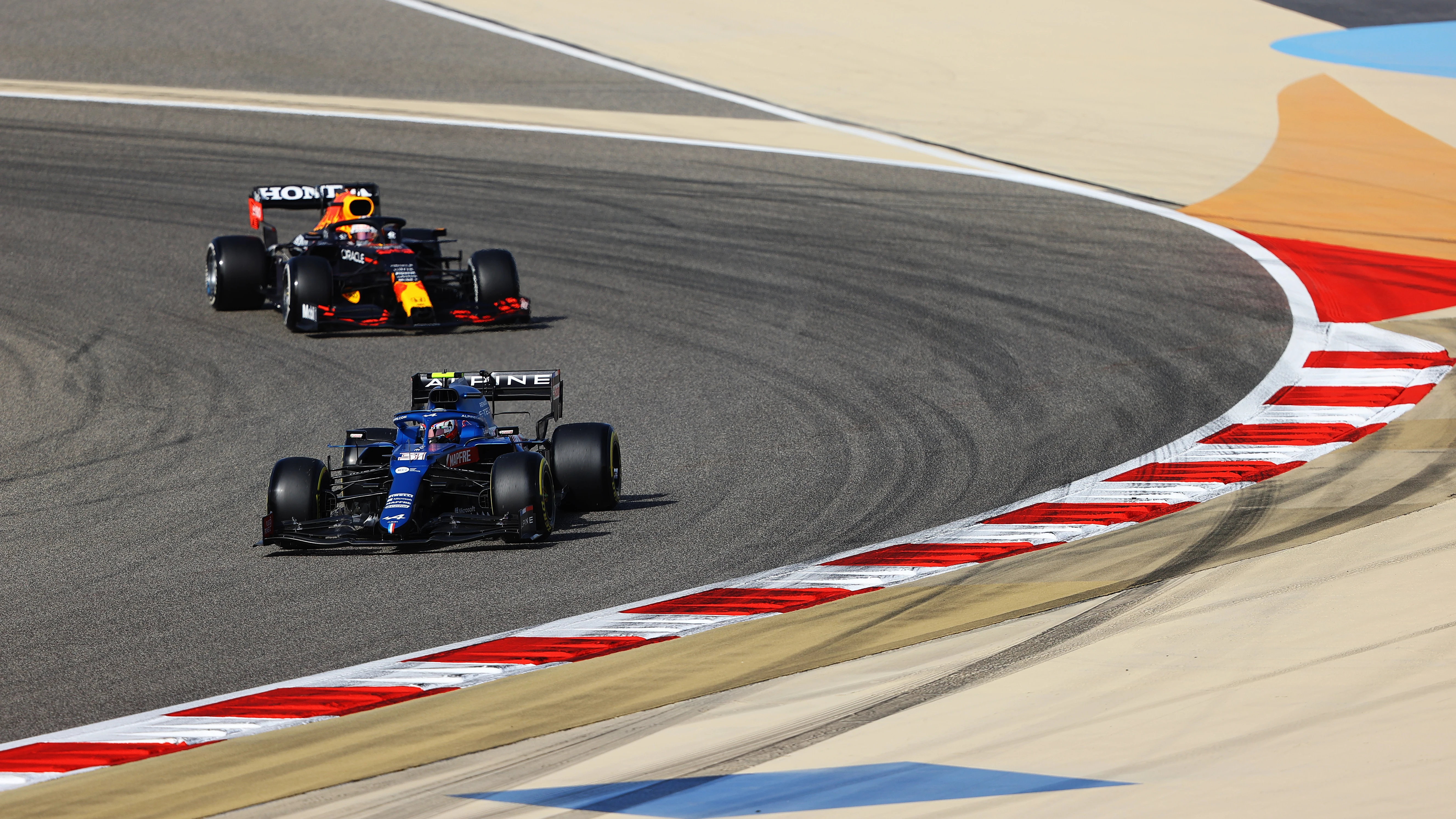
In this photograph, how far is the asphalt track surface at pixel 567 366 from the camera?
9.13 meters

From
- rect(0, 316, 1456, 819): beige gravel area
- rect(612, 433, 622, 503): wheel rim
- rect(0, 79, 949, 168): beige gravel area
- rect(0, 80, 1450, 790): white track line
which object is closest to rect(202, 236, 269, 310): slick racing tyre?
rect(612, 433, 622, 503): wheel rim

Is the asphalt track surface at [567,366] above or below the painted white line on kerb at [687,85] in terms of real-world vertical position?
below

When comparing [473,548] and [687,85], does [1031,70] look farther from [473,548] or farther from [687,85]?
[473,548]

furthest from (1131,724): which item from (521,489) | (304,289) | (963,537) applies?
(304,289)

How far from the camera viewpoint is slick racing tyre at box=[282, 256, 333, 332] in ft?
55.2

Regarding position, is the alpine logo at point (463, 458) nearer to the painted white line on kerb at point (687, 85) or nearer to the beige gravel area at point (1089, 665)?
the beige gravel area at point (1089, 665)

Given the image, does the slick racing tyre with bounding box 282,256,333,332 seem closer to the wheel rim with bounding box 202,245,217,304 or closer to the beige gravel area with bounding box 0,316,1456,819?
the wheel rim with bounding box 202,245,217,304

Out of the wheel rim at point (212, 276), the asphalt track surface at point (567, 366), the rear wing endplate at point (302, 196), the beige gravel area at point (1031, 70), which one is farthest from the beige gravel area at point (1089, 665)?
the beige gravel area at point (1031, 70)

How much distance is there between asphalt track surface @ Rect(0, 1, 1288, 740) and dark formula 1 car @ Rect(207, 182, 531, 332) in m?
0.27

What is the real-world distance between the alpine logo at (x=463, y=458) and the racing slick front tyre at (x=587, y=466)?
0.61 meters

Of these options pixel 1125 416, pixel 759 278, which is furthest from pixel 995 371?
pixel 759 278

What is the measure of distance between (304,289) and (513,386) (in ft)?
19.9

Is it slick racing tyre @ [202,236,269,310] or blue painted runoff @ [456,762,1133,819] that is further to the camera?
slick racing tyre @ [202,236,269,310]

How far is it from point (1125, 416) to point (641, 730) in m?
7.48
